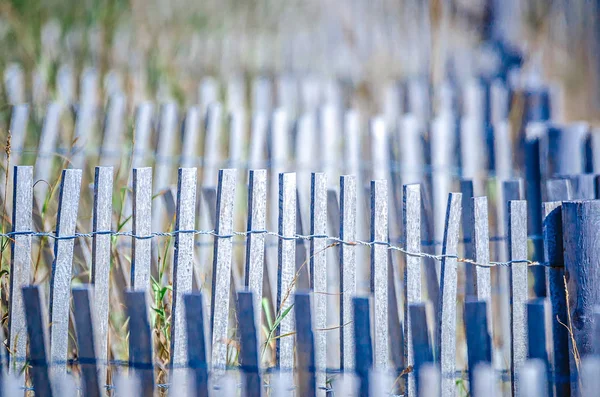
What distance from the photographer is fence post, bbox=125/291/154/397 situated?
4.97ft

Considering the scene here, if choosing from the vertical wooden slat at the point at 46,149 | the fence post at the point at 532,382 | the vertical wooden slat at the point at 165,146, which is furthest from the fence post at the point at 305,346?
the vertical wooden slat at the point at 46,149

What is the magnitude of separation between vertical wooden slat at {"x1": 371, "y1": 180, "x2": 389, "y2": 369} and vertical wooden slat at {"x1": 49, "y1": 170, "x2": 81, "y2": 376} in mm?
839

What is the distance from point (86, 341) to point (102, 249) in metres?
0.25

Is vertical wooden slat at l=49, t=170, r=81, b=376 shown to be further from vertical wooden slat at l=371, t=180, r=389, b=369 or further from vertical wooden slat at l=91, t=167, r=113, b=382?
vertical wooden slat at l=371, t=180, r=389, b=369

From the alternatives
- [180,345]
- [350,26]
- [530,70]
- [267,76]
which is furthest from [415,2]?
[180,345]

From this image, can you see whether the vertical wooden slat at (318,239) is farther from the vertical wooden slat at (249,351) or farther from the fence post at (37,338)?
the fence post at (37,338)

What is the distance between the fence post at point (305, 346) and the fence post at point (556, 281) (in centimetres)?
74

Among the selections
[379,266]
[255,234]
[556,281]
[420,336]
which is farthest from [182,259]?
[556,281]

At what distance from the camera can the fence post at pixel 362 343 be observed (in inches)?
59.8

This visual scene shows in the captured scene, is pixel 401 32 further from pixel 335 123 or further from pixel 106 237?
pixel 106 237

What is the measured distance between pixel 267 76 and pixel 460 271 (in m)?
2.79

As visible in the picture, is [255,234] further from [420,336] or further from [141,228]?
[420,336]

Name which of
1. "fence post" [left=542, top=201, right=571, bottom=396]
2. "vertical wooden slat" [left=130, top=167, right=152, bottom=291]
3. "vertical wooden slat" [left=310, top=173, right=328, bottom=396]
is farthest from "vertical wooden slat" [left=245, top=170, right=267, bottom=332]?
"fence post" [left=542, top=201, right=571, bottom=396]

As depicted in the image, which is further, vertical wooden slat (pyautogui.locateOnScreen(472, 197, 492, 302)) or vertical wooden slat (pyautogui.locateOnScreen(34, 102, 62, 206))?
vertical wooden slat (pyautogui.locateOnScreen(34, 102, 62, 206))
